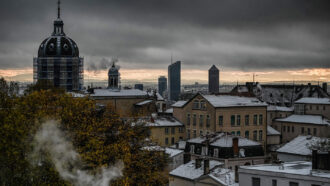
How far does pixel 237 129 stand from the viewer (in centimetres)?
8062

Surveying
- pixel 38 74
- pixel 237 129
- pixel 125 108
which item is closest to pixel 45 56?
pixel 38 74

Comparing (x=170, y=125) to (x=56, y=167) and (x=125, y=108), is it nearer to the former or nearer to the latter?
(x=125, y=108)

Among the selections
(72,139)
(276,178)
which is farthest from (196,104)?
(72,139)

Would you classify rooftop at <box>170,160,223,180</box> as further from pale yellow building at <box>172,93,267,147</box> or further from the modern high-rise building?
the modern high-rise building

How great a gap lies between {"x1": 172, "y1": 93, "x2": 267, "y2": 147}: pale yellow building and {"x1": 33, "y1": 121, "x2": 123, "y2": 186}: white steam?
4437 cm

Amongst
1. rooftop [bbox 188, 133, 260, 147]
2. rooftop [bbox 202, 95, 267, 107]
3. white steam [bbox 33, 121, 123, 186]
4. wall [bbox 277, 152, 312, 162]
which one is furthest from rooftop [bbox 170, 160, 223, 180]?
rooftop [bbox 202, 95, 267, 107]

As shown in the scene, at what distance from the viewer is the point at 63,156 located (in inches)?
1300

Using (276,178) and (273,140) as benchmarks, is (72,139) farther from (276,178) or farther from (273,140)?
(273,140)

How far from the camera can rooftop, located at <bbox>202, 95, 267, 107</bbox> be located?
80.2 metres

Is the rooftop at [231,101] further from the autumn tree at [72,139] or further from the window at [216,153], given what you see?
the autumn tree at [72,139]

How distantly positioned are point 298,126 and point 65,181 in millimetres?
72796

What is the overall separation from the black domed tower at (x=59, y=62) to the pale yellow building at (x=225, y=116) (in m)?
43.0

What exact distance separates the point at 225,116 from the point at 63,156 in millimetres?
48947

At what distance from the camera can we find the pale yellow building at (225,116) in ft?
260
